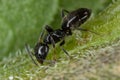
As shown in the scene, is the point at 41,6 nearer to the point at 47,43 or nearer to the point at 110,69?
the point at 47,43

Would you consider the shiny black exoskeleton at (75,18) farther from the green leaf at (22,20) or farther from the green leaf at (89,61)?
the green leaf at (22,20)

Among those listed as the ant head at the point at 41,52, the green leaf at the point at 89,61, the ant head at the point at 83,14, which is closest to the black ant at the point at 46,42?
the ant head at the point at 41,52

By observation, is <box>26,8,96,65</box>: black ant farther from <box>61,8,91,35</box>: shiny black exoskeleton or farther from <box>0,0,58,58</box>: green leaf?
<box>0,0,58,58</box>: green leaf

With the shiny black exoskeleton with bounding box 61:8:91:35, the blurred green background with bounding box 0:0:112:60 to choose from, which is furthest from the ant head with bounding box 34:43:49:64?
the blurred green background with bounding box 0:0:112:60

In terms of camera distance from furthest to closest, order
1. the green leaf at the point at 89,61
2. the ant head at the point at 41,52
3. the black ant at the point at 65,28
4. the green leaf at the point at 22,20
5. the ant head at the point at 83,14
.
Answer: the green leaf at the point at 22,20
the ant head at the point at 83,14
the black ant at the point at 65,28
the ant head at the point at 41,52
the green leaf at the point at 89,61

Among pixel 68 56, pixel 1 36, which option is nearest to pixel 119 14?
pixel 68 56

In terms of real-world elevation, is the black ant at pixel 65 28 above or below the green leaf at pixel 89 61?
above

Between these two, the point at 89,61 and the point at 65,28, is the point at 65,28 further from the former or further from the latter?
the point at 89,61

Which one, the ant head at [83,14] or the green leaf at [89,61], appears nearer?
the green leaf at [89,61]
